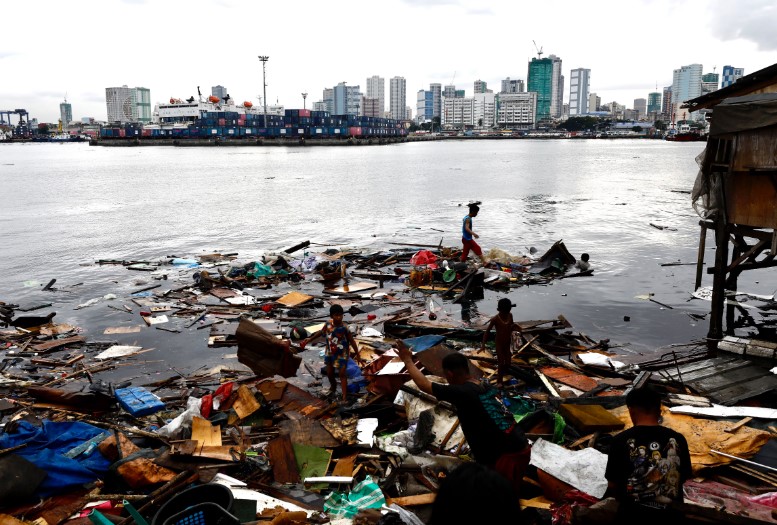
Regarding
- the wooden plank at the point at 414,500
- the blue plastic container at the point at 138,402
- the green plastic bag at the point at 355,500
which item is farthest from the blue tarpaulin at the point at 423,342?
the wooden plank at the point at 414,500

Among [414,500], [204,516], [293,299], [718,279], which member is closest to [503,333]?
[414,500]

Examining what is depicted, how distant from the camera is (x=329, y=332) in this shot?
9.82 m

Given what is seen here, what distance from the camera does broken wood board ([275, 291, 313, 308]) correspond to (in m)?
16.5

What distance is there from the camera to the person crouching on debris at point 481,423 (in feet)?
16.8

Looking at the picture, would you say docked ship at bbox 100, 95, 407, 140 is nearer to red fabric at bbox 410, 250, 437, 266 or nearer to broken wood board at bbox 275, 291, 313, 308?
red fabric at bbox 410, 250, 437, 266

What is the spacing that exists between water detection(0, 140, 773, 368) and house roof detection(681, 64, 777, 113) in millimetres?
5627

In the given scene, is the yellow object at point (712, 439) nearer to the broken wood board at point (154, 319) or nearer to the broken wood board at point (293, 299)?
the broken wood board at point (293, 299)

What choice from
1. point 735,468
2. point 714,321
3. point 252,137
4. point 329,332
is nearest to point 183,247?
point 329,332

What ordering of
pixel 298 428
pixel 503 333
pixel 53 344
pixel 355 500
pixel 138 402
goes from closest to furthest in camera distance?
pixel 355 500
pixel 298 428
pixel 138 402
pixel 503 333
pixel 53 344

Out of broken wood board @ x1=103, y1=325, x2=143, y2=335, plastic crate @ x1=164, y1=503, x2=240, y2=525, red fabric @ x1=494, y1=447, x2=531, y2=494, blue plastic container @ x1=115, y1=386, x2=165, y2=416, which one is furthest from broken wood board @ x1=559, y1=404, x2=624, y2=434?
broken wood board @ x1=103, y1=325, x2=143, y2=335

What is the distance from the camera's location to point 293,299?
16.8 metres

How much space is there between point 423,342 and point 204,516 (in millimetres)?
7064

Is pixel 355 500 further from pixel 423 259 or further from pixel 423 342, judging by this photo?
pixel 423 259

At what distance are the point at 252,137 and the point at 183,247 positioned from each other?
551ft
